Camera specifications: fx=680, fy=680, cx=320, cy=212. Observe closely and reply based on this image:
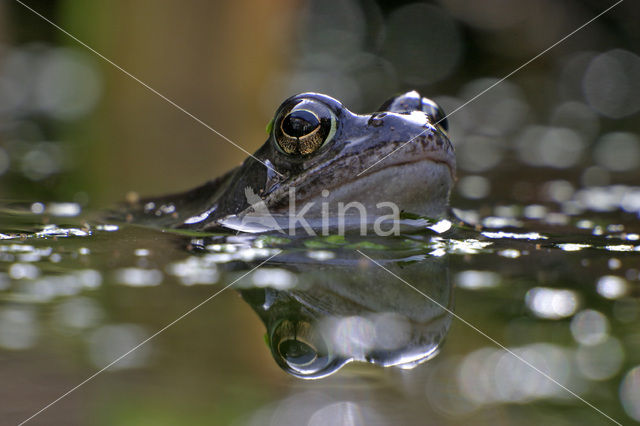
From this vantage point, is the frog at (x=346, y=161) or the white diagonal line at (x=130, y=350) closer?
the white diagonal line at (x=130, y=350)

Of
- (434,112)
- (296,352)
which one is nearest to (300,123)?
(434,112)

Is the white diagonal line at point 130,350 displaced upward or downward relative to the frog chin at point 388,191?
downward

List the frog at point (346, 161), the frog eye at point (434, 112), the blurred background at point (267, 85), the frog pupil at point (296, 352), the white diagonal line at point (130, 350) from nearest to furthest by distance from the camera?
1. the white diagonal line at point (130, 350)
2. the frog pupil at point (296, 352)
3. the frog at point (346, 161)
4. the frog eye at point (434, 112)
5. the blurred background at point (267, 85)

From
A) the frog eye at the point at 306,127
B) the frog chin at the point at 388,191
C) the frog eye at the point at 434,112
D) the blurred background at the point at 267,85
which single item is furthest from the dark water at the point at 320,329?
the blurred background at the point at 267,85

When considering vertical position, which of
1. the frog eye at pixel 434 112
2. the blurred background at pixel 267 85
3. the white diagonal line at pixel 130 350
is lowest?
the white diagonal line at pixel 130 350

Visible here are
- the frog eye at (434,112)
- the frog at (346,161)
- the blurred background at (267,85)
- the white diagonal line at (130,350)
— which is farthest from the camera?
the blurred background at (267,85)

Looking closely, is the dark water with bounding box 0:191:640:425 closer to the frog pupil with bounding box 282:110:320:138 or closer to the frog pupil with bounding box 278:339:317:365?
the frog pupil with bounding box 278:339:317:365

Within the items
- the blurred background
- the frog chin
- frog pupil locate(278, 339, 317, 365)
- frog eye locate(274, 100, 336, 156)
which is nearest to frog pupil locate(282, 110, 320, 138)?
frog eye locate(274, 100, 336, 156)

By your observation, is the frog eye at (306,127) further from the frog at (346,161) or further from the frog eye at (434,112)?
the frog eye at (434,112)
